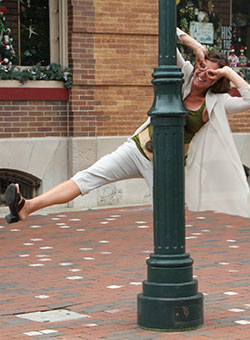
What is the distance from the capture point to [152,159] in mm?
6500

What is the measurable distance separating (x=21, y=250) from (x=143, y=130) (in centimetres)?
329

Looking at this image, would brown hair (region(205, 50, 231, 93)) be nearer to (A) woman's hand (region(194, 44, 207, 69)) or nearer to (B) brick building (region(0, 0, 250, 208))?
(A) woman's hand (region(194, 44, 207, 69))

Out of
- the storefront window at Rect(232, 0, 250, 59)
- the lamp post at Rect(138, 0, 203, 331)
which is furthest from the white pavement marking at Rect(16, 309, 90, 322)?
the storefront window at Rect(232, 0, 250, 59)

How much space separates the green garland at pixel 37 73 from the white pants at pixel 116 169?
20.8 ft

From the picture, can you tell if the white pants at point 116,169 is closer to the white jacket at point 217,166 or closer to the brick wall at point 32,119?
the white jacket at point 217,166

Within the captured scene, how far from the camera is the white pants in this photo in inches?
257

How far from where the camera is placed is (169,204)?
589 centimetres

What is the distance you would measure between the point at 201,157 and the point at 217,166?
0.47 feet

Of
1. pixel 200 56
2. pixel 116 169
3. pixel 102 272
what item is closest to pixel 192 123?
pixel 200 56

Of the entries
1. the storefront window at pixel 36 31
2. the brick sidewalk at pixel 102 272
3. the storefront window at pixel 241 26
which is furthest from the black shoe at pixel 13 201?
the storefront window at pixel 241 26

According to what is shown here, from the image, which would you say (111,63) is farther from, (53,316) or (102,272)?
(53,316)

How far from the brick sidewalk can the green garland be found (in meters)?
2.10

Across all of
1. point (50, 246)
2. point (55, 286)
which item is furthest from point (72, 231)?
point (55, 286)

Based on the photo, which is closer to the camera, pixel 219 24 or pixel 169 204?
pixel 169 204
